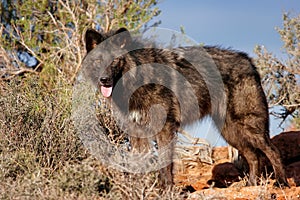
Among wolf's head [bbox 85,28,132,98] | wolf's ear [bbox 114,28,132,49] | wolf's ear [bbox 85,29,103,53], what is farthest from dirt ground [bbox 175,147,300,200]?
wolf's ear [bbox 85,29,103,53]

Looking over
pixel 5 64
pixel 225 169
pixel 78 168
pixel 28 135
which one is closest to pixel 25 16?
pixel 5 64

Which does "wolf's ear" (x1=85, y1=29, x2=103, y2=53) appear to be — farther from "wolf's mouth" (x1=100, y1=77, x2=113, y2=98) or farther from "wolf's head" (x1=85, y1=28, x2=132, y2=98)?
"wolf's mouth" (x1=100, y1=77, x2=113, y2=98)

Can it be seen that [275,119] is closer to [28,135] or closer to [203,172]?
[203,172]

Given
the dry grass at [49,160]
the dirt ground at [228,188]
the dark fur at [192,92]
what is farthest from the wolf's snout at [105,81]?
the dirt ground at [228,188]

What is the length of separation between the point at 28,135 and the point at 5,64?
8839 millimetres

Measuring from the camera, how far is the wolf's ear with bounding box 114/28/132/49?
6578 mm

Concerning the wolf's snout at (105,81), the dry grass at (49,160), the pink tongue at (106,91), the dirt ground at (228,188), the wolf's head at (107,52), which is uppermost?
the wolf's head at (107,52)

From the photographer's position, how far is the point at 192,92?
6.98 metres

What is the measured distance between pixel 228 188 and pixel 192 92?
1399 millimetres

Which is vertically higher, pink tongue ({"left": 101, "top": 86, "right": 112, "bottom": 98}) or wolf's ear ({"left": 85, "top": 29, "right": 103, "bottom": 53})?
wolf's ear ({"left": 85, "top": 29, "right": 103, "bottom": 53})

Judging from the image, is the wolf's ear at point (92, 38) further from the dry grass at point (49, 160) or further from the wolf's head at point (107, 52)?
the dry grass at point (49, 160)

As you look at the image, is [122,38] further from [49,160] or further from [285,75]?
[285,75]

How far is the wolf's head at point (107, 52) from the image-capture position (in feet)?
21.2

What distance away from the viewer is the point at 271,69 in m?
11.9
